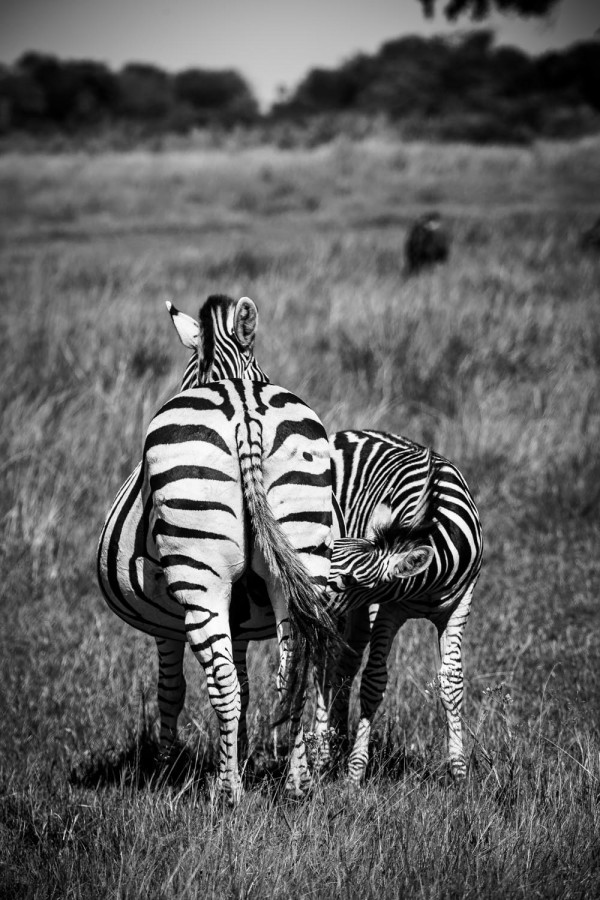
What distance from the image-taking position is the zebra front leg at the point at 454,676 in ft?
9.81

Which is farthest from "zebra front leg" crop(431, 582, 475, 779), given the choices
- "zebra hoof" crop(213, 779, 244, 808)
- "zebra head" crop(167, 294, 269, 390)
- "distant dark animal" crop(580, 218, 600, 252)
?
"distant dark animal" crop(580, 218, 600, 252)

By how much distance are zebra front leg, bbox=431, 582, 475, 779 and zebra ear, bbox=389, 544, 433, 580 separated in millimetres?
537

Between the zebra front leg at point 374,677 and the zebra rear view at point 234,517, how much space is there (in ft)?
2.05

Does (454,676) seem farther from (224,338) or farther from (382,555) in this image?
(224,338)

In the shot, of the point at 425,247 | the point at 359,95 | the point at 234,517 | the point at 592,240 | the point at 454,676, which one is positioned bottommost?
the point at 454,676

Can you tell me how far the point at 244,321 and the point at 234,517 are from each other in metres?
0.76

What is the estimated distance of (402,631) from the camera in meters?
4.70

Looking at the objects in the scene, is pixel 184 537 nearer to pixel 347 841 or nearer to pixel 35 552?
pixel 347 841

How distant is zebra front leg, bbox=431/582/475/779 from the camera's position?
2990 mm

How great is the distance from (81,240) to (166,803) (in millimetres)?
18458

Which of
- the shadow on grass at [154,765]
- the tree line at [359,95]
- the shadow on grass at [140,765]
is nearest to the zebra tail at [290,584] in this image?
the shadow on grass at [154,765]

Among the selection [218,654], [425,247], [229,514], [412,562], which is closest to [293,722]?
[218,654]

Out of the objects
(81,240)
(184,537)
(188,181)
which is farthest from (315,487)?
(188,181)

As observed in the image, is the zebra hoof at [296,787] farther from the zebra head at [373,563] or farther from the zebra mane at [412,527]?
the zebra mane at [412,527]
